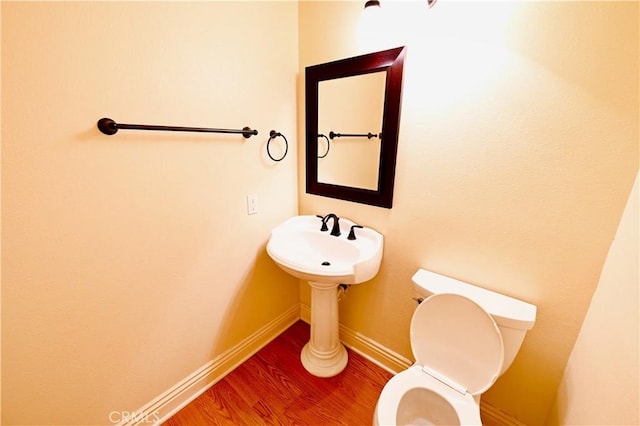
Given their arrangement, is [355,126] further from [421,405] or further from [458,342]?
[421,405]

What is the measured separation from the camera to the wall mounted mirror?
1.20m

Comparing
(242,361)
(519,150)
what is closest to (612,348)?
(519,150)

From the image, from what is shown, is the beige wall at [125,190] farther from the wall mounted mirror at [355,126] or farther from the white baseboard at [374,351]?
the white baseboard at [374,351]

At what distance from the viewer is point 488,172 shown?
39.5 inches

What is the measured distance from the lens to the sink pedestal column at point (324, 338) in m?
1.44

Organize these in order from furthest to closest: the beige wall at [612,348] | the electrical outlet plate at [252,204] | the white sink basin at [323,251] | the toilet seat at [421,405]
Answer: the electrical outlet plate at [252,204] → the white sink basin at [323,251] → the toilet seat at [421,405] → the beige wall at [612,348]

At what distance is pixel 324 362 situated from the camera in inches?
59.7

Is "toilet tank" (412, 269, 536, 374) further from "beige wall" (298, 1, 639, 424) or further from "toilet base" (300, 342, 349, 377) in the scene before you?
"toilet base" (300, 342, 349, 377)

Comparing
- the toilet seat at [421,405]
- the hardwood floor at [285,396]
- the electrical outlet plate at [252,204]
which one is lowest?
the hardwood floor at [285,396]

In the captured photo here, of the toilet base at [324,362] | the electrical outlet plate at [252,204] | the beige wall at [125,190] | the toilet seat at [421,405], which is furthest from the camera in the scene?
the toilet base at [324,362]

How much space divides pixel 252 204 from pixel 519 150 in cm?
123

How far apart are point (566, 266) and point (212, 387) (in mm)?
1765

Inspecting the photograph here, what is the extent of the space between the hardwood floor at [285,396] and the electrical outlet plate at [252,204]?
950 mm

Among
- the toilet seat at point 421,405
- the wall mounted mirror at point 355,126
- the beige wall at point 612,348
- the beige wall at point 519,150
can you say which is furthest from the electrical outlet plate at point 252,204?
the beige wall at point 612,348
